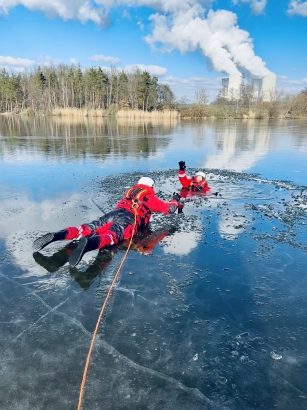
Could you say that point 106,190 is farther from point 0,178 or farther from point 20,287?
point 20,287

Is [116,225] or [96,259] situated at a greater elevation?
[116,225]

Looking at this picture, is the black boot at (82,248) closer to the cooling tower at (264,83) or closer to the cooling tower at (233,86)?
the cooling tower at (233,86)

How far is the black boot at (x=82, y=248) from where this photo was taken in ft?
13.7

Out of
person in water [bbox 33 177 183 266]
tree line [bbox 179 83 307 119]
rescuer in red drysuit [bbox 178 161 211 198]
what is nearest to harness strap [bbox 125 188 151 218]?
person in water [bbox 33 177 183 266]

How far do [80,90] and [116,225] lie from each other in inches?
2612

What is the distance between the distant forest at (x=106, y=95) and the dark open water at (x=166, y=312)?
54441 millimetres

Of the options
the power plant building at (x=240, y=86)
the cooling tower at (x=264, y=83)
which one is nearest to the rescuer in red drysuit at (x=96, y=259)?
the power plant building at (x=240, y=86)

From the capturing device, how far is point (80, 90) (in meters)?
64.8

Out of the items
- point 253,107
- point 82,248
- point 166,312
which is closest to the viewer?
point 166,312

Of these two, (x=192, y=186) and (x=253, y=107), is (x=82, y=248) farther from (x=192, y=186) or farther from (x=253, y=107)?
(x=253, y=107)

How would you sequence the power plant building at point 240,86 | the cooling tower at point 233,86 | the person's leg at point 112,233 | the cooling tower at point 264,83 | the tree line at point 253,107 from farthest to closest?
1. the cooling tower at point 264,83
2. the cooling tower at point 233,86
3. the power plant building at point 240,86
4. the tree line at point 253,107
5. the person's leg at point 112,233

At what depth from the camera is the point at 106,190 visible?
8297mm

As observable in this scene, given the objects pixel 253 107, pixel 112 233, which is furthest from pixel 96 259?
pixel 253 107

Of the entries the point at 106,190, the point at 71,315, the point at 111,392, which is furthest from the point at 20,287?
the point at 106,190
